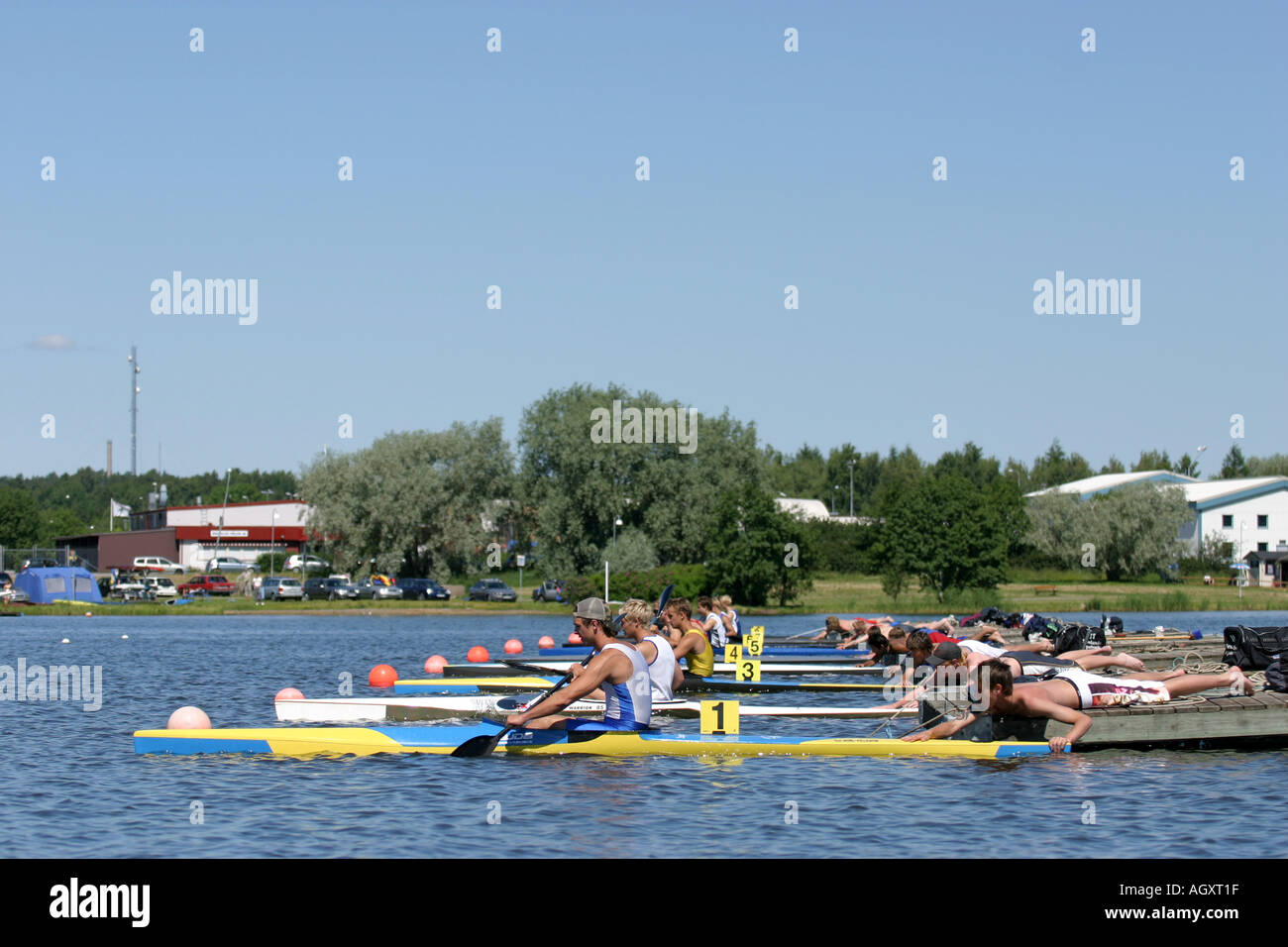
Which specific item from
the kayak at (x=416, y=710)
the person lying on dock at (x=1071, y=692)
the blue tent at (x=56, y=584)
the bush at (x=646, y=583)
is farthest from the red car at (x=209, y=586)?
the person lying on dock at (x=1071, y=692)

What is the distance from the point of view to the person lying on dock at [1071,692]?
1448 cm

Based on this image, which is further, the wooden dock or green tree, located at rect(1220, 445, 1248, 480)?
green tree, located at rect(1220, 445, 1248, 480)

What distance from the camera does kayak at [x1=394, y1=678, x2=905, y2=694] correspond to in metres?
21.6

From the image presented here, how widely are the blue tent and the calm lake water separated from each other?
46.0m

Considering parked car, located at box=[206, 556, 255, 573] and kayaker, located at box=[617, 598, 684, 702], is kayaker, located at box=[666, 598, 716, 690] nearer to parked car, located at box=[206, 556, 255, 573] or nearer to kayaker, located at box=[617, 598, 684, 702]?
kayaker, located at box=[617, 598, 684, 702]

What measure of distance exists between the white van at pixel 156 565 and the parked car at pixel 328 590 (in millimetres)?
30791

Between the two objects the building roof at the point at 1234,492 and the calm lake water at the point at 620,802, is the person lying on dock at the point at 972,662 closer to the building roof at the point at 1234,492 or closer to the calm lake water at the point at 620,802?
the calm lake water at the point at 620,802

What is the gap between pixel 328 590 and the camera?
67.1m

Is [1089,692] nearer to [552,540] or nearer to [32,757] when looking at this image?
[32,757]

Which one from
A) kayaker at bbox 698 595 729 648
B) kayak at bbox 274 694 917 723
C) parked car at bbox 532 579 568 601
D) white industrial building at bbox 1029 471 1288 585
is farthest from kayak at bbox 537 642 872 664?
white industrial building at bbox 1029 471 1288 585
